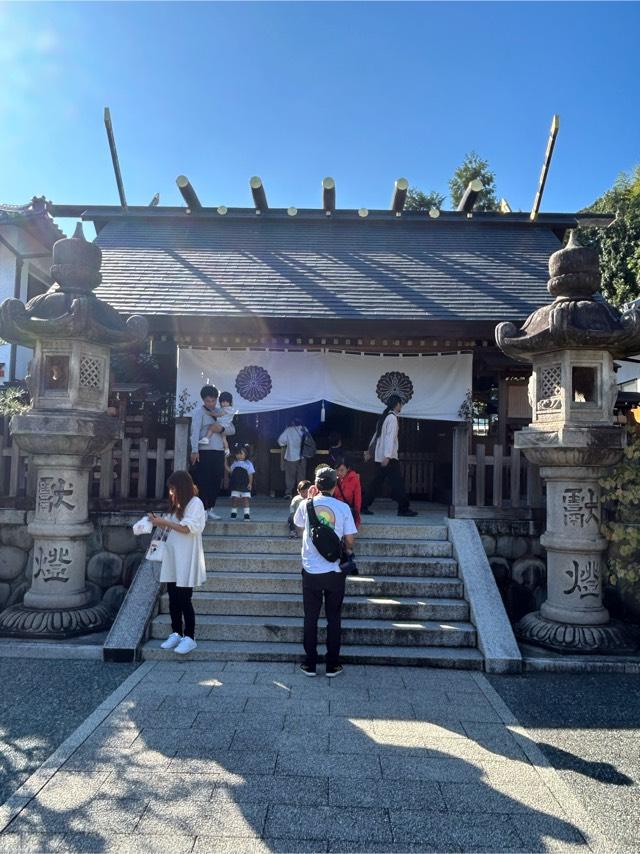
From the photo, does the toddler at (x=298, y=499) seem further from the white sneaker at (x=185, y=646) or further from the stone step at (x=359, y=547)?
the white sneaker at (x=185, y=646)

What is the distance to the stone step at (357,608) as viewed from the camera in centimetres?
606

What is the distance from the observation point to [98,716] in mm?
4223

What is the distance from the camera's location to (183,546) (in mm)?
5281

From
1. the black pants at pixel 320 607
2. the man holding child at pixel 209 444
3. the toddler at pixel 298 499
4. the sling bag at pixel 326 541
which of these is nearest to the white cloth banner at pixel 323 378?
the man holding child at pixel 209 444

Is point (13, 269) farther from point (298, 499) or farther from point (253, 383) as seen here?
point (298, 499)

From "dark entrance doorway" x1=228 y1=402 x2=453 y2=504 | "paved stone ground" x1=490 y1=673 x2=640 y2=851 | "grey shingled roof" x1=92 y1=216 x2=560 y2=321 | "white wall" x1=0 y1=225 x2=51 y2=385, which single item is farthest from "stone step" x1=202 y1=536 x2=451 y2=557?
"white wall" x1=0 y1=225 x2=51 y2=385

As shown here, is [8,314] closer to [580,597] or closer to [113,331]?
[113,331]

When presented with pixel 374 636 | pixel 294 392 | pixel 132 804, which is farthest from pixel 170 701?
pixel 294 392

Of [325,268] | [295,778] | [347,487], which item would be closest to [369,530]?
[347,487]

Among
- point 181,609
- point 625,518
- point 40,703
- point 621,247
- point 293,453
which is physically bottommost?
point 40,703

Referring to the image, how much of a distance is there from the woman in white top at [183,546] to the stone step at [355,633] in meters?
0.46

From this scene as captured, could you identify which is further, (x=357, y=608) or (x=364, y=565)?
A: (x=364, y=565)

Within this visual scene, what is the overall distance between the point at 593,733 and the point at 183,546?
12.7 ft

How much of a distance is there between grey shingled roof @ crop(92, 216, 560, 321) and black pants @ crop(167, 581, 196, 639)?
486cm
